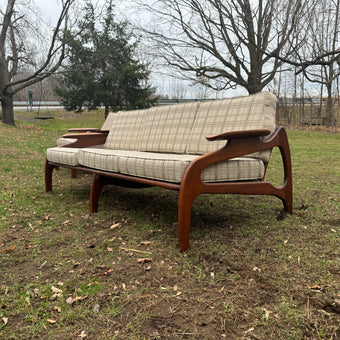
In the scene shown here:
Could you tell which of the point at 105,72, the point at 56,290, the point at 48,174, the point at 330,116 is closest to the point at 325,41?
the point at 330,116

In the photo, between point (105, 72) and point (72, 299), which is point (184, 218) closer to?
point (72, 299)

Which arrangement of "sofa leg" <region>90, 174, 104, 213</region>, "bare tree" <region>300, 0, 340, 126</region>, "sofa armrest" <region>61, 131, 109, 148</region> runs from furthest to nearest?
"bare tree" <region>300, 0, 340, 126</region> → "sofa armrest" <region>61, 131, 109, 148</region> → "sofa leg" <region>90, 174, 104, 213</region>

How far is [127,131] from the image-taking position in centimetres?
385

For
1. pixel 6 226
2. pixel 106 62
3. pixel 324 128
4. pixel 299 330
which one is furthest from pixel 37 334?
pixel 106 62

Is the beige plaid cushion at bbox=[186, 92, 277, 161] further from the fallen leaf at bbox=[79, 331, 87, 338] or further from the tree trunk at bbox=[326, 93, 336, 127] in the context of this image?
the tree trunk at bbox=[326, 93, 336, 127]

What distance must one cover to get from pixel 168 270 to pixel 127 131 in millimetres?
2419

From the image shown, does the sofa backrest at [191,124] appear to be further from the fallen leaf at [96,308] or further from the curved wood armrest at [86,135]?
the fallen leaf at [96,308]

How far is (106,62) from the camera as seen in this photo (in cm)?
1903

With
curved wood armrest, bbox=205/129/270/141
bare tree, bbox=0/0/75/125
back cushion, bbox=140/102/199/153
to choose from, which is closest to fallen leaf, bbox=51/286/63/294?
curved wood armrest, bbox=205/129/270/141

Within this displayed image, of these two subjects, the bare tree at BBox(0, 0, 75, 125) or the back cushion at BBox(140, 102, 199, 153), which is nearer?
the back cushion at BBox(140, 102, 199, 153)

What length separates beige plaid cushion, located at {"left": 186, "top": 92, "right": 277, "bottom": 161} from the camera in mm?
2492

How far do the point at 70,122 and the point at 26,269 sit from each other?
19595 millimetres

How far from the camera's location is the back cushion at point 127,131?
367 cm

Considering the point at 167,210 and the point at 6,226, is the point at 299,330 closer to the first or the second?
the point at 167,210
